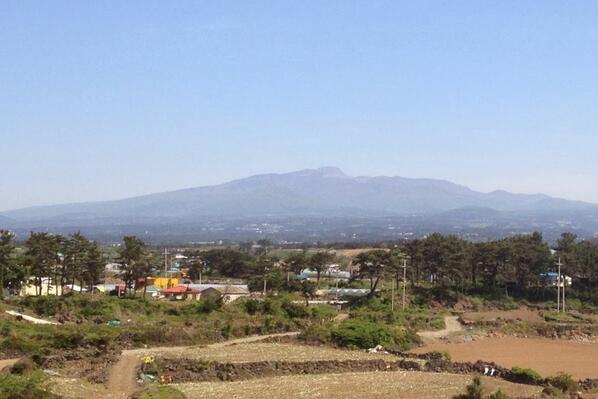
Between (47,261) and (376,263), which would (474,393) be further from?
(47,261)

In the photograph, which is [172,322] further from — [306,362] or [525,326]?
[525,326]

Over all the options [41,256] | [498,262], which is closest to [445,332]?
[498,262]

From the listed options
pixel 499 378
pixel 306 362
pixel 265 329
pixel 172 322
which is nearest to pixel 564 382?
pixel 499 378

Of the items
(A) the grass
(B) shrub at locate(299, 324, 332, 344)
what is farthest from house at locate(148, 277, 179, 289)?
(B) shrub at locate(299, 324, 332, 344)

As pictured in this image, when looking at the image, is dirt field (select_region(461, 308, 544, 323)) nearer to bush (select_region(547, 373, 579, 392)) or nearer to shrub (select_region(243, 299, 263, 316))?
shrub (select_region(243, 299, 263, 316))

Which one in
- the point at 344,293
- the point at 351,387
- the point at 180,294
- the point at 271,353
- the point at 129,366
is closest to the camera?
the point at 351,387

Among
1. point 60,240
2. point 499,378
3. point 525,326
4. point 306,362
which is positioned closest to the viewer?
point 499,378

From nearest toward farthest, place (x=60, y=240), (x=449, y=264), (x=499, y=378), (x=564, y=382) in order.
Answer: (x=564, y=382), (x=499, y=378), (x=60, y=240), (x=449, y=264)
